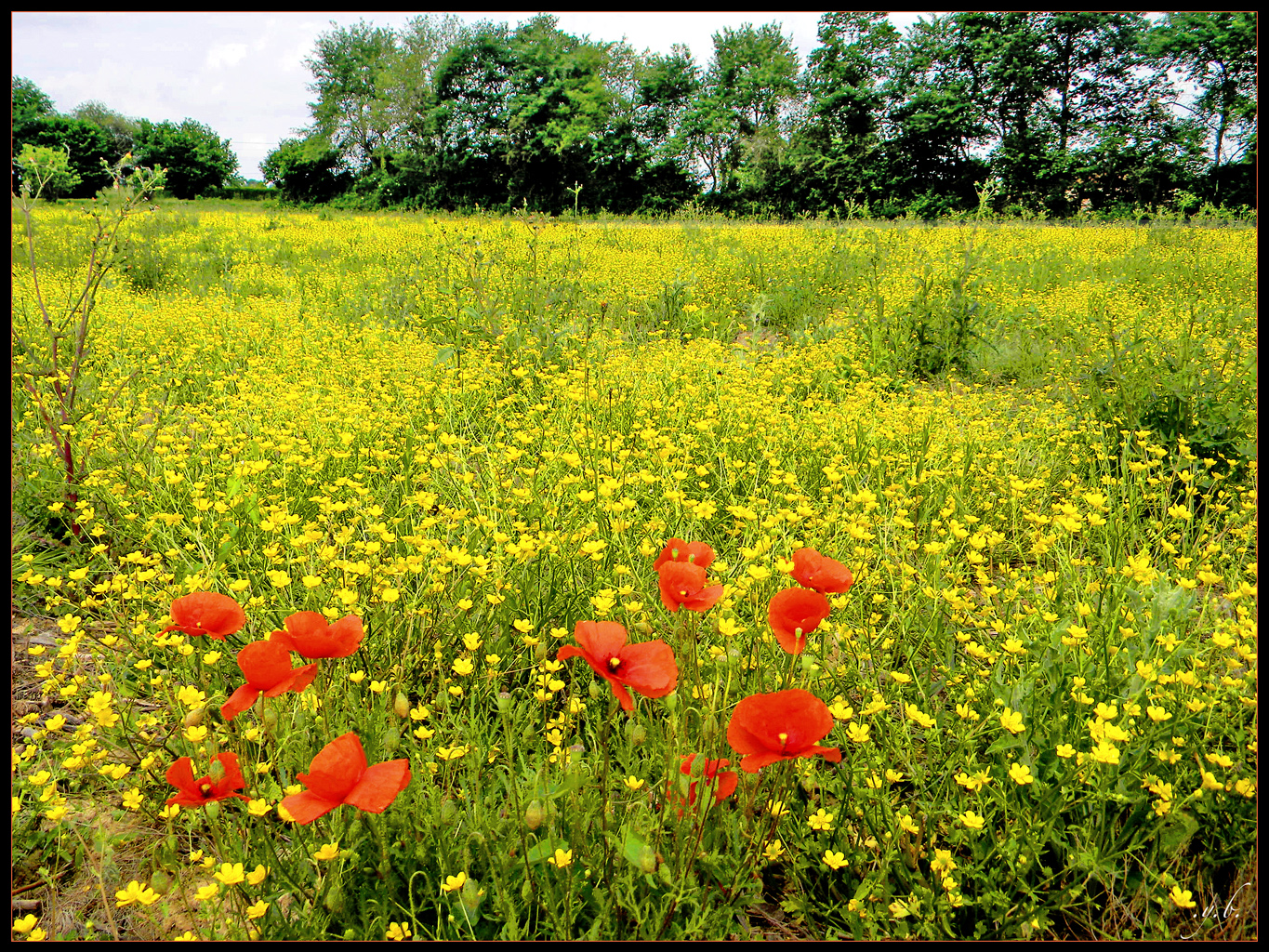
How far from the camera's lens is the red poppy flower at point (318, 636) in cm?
111

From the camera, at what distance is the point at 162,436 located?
3.19 metres

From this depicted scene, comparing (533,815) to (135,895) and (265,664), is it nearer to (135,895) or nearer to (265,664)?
(265,664)

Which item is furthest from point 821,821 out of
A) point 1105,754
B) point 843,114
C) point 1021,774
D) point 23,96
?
point 843,114

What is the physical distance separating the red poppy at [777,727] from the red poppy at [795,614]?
Result: 0.46 feet

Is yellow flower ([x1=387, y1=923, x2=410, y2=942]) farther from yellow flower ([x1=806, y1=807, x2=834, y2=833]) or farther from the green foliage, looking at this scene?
the green foliage

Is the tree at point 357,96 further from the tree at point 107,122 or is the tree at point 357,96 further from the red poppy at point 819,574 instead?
the red poppy at point 819,574

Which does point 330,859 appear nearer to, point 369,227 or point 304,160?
point 369,227

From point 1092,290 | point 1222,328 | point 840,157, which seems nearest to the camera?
point 1222,328

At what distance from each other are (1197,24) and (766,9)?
1783 centimetres

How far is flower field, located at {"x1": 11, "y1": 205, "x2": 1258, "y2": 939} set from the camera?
46.7 inches

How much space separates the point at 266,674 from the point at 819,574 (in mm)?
904

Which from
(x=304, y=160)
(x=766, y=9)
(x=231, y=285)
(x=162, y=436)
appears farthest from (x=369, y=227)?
(x=304, y=160)

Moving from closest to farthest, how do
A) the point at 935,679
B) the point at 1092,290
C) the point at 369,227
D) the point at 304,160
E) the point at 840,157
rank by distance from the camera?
the point at 935,679, the point at 1092,290, the point at 369,227, the point at 304,160, the point at 840,157
